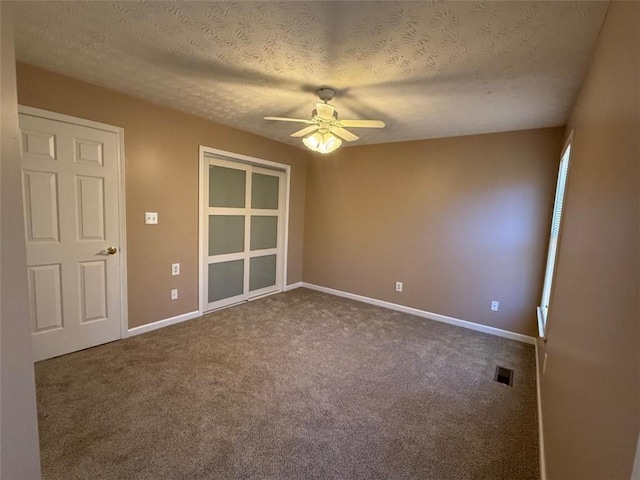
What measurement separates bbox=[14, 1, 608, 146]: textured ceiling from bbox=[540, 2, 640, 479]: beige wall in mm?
372

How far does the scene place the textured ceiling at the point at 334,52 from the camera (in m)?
1.49

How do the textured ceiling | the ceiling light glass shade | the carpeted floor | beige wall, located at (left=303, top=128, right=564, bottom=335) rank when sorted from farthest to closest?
beige wall, located at (left=303, top=128, right=564, bottom=335) → the ceiling light glass shade → the carpeted floor → the textured ceiling

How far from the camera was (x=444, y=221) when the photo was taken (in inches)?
147

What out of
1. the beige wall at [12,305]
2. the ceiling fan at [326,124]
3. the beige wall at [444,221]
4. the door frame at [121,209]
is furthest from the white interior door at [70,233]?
the beige wall at [444,221]

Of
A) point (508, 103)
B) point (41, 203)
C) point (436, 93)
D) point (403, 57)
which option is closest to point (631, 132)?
point (403, 57)

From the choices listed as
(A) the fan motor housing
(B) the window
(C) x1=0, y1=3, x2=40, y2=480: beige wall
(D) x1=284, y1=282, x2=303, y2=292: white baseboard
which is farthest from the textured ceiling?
(D) x1=284, y1=282, x2=303, y2=292: white baseboard

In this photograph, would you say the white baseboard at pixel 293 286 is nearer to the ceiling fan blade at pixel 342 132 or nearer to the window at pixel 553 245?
the ceiling fan blade at pixel 342 132

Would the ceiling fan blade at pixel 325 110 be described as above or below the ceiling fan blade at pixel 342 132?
above

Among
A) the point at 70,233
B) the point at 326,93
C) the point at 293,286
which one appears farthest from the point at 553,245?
the point at 70,233

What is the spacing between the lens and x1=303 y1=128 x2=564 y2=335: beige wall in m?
3.24

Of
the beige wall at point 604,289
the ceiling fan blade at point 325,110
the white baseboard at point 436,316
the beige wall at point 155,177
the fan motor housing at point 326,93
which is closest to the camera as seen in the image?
the beige wall at point 604,289

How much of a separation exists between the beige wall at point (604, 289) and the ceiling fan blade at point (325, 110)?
4.93 feet

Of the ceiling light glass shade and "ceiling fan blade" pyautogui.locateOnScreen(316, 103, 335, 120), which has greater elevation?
"ceiling fan blade" pyautogui.locateOnScreen(316, 103, 335, 120)

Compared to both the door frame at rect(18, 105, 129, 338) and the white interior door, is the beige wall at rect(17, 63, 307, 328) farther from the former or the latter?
the white interior door
